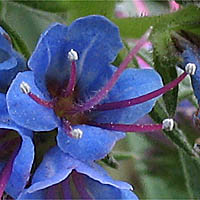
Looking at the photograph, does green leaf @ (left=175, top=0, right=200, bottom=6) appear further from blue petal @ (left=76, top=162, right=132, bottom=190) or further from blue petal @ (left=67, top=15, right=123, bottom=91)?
blue petal @ (left=76, top=162, right=132, bottom=190)

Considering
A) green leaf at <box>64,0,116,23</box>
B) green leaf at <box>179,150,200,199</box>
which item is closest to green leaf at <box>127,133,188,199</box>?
green leaf at <box>179,150,200,199</box>

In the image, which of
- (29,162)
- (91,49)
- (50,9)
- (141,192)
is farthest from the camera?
(141,192)

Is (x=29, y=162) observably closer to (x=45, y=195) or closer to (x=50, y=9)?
(x=45, y=195)

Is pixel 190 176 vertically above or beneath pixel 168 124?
beneath

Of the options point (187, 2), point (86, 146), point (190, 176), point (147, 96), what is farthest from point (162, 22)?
point (190, 176)

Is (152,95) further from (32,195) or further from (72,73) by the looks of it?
(32,195)

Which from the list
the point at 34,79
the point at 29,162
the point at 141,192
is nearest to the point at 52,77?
the point at 34,79

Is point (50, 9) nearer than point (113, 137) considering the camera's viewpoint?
No
